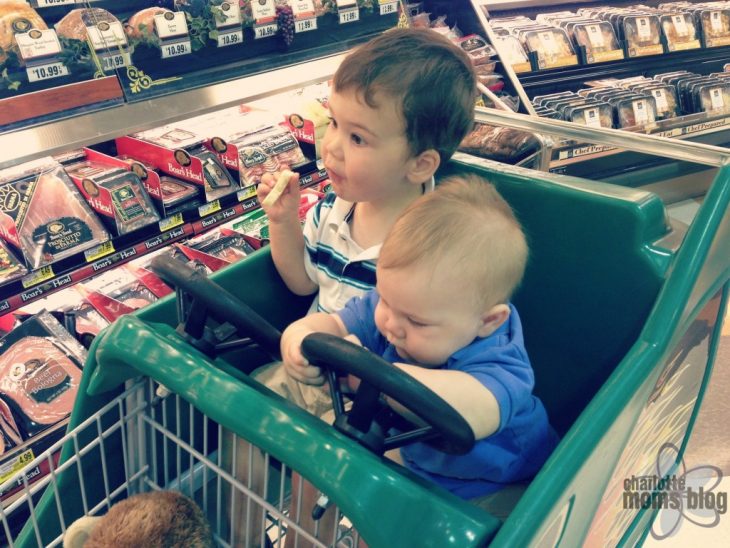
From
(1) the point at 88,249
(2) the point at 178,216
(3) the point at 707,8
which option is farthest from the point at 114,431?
(3) the point at 707,8

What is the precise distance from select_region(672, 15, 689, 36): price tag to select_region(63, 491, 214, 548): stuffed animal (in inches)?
160

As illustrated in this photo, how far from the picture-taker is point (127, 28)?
191 cm

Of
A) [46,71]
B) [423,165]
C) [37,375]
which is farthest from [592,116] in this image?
[37,375]

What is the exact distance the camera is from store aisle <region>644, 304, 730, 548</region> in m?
1.89

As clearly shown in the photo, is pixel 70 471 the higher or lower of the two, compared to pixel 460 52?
lower

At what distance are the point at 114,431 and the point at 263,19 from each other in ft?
5.25

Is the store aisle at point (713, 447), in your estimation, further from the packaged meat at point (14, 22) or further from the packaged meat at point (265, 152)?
the packaged meat at point (14, 22)

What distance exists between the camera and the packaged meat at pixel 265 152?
7.41 feet

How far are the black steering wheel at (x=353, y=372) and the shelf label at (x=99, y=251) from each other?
1.05 meters

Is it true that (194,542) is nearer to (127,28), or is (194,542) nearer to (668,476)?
(668,476)

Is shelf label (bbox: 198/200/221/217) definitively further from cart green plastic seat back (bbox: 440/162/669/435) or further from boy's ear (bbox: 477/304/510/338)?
boy's ear (bbox: 477/304/510/338)

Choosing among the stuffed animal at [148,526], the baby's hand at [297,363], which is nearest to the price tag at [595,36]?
the baby's hand at [297,363]

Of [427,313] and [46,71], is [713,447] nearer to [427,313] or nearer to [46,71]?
[427,313]

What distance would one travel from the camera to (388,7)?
2.67 meters
